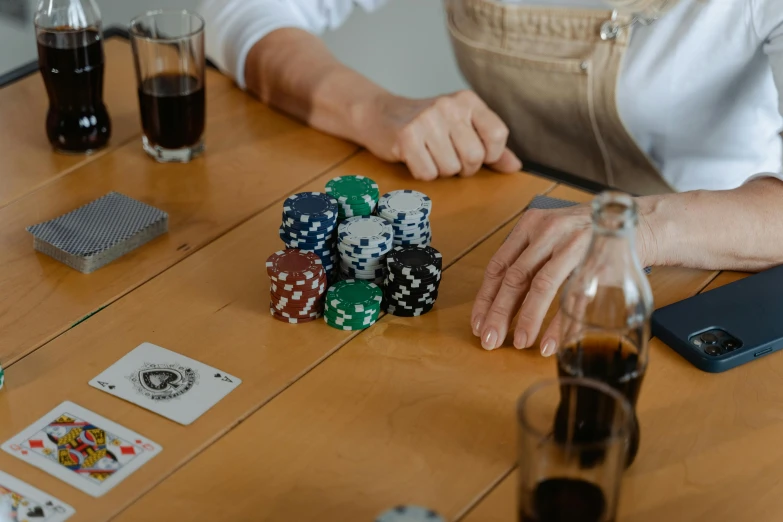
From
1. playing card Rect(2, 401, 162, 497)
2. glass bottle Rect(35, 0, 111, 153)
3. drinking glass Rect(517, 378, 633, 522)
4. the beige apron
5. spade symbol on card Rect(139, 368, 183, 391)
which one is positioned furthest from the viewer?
the beige apron

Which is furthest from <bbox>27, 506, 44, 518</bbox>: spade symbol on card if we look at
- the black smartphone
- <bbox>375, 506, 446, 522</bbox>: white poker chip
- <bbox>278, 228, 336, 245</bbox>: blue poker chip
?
the black smartphone

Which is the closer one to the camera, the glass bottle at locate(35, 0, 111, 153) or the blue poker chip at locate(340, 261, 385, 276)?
the blue poker chip at locate(340, 261, 385, 276)

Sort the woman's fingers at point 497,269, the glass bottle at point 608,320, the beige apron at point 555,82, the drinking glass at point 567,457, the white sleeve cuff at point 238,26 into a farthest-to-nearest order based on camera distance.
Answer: the white sleeve cuff at point 238,26, the beige apron at point 555,82, the woman's fingers at point 497,269, the glass bottle at point 608,320, the drinking glass at point 567,457

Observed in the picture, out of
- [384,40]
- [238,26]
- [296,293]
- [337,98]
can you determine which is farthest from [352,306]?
[384,40]

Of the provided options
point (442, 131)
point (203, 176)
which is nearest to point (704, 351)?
point (442, 131)

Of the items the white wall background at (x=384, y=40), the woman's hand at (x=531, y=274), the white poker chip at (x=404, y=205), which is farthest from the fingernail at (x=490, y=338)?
the white wall background at (x=384, y=40)

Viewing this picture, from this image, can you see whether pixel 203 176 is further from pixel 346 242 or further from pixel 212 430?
pixel 212 430

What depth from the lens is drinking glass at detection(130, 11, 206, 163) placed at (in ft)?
4.97

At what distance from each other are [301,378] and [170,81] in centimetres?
64

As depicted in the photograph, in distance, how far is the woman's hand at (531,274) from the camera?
1166 millimetres

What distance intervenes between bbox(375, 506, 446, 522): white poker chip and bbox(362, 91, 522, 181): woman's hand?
30.1 inches

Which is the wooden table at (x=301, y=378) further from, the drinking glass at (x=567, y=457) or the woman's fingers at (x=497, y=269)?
the drinking glass at (x=567, y=457)

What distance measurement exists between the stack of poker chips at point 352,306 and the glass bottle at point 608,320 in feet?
1.03

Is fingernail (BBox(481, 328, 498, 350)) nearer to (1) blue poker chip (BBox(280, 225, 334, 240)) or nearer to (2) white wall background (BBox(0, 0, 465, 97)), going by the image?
(1) blue poker chip (BBox(280, 225, 334, 240))
